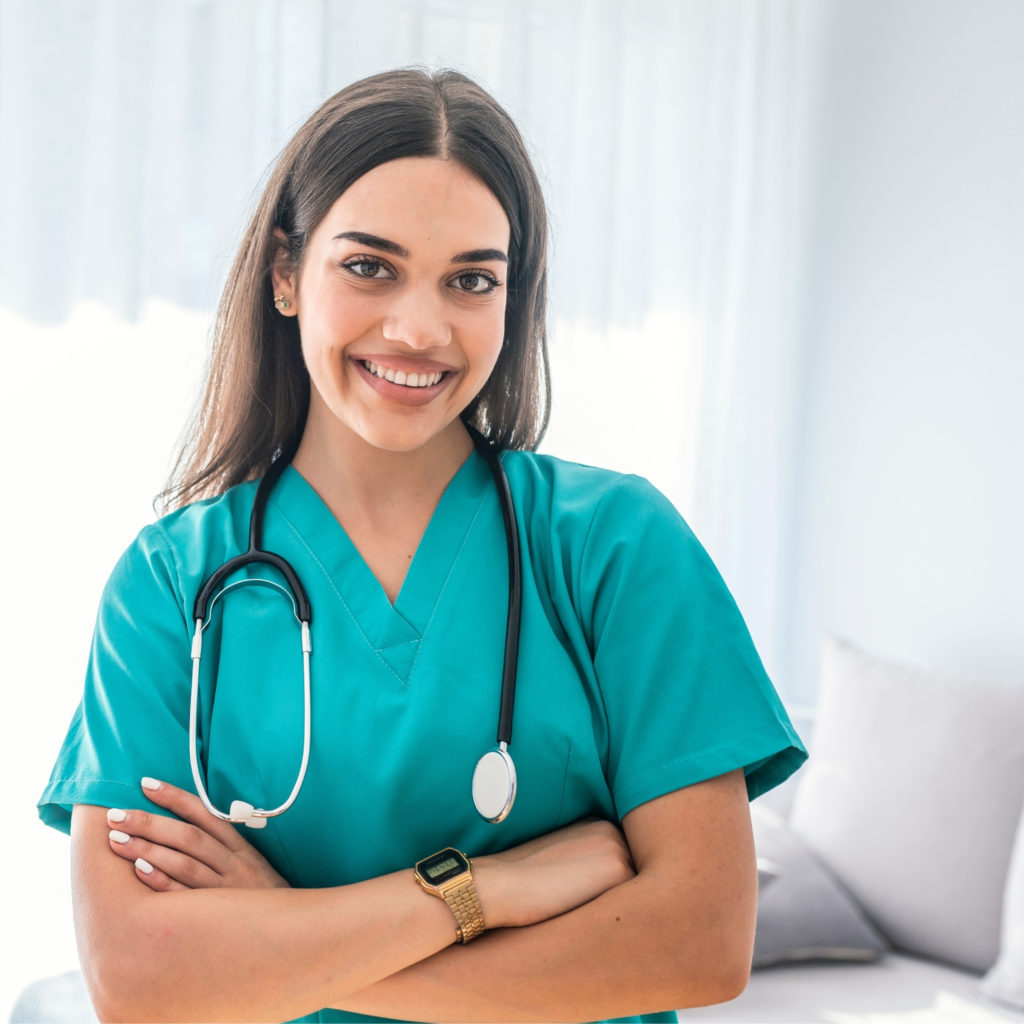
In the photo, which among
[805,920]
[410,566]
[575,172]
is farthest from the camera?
[575,172]

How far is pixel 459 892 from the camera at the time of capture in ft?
3.09

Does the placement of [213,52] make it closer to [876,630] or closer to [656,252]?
[656,252]

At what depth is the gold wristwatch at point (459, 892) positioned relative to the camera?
94cm

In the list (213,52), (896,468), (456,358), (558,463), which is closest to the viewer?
(456,358)

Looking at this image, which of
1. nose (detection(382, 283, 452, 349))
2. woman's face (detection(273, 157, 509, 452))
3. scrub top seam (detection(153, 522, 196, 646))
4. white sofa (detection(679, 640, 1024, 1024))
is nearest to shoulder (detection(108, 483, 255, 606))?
scrub top seam (detection(153, 522, 196, 646))

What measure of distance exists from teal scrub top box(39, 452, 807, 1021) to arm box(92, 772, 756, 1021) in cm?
8

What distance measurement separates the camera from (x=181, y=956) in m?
0.93

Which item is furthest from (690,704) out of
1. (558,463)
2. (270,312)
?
(270,312)

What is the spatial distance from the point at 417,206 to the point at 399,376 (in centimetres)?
16

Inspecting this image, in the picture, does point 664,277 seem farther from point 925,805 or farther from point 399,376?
point 399,376

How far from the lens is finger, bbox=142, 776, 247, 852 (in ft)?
3.30

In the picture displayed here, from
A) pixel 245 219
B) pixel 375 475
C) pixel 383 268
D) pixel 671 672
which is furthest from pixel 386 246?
pixel 245 219

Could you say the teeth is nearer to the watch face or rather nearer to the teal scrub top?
the teal scrub top

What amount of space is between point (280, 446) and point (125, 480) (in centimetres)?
129
